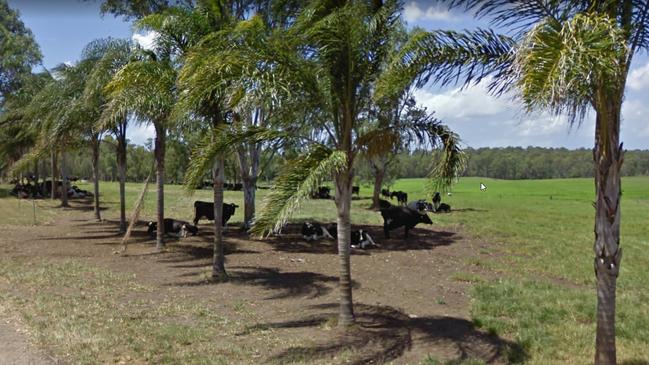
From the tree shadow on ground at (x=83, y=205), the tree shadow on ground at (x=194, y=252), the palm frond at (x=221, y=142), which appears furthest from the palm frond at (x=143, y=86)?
the tree shadow on ground at (x=83, y=205)

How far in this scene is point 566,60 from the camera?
4.75 metres

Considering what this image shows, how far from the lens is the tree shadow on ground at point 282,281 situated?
11.7 m

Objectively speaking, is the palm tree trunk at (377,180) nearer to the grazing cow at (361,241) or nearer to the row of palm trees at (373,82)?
the grazing cow at (361,241)

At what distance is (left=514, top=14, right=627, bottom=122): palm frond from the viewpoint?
461 cm

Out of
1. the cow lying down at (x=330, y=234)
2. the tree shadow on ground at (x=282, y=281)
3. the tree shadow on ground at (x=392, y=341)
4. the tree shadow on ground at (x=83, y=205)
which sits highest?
the tree shadow on ground at (x=83, y=205)

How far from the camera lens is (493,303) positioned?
1059 cm

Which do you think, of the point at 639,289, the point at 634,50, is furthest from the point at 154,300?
the point at 639,289

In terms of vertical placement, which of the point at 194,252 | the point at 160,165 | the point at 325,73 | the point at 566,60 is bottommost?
the point at 194,252

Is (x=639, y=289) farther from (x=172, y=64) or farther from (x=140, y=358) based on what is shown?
(x=172, y=64)

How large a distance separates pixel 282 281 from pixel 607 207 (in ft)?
26.7

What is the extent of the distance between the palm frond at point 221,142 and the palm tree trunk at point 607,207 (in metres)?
4.22

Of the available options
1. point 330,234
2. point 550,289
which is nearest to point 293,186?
point 550,289

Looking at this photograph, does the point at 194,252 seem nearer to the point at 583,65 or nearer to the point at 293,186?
the point at 293,186

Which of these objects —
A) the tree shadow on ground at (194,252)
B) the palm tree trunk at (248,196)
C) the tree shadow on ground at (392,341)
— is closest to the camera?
the tree shadow on ground at (392,341)
